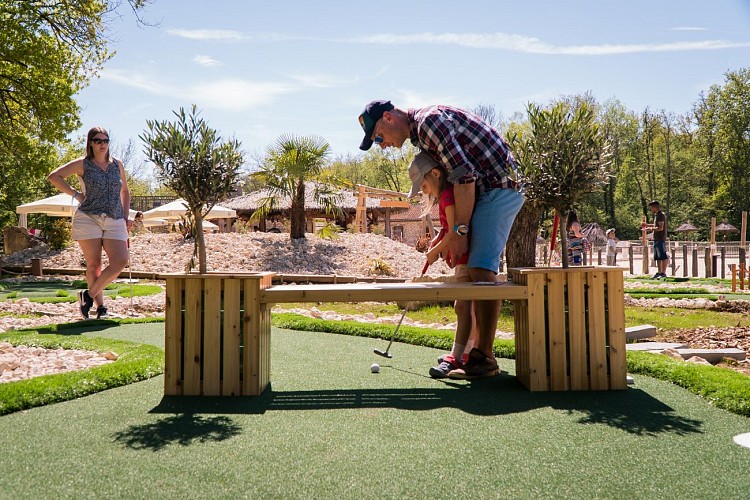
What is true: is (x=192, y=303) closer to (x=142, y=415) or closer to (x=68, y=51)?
(x=142, y=415)

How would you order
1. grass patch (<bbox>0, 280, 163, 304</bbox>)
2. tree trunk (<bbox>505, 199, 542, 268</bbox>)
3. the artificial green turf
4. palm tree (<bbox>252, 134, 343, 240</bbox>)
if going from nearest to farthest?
the artificial green turf → grass patch (<bbox>0, 280, 163, 304</bbox>) → tree trunk (<bbox>505, 199, 542, 268</bbox>) → palm tree (<bbox>252, 134, 343, 240</bbox>)

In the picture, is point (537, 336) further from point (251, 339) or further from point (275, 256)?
point (275, 256)

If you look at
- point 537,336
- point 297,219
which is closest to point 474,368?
point 537,336

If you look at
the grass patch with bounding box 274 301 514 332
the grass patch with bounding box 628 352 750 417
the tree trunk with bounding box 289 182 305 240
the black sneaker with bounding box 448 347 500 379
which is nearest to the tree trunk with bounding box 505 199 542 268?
the grass patch with bounding box 274 301 514 332

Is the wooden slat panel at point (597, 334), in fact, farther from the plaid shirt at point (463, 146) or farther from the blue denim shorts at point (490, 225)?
the plaid shirt at point (463, 146)

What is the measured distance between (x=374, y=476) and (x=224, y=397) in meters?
1.53

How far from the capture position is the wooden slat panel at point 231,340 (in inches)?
134

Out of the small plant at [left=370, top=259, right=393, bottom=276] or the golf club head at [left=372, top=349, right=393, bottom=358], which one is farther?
the small plant at [left=370, top=259, right=393, bottom=276]

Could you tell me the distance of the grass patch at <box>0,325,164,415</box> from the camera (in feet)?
10.5

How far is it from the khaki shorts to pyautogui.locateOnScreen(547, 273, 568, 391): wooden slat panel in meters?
4.36

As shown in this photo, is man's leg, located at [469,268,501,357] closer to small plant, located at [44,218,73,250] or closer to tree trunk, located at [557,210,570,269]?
tree trunk, located at [557,210,570,269]

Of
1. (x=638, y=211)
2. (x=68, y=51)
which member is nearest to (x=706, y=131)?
(x=638, y=211)

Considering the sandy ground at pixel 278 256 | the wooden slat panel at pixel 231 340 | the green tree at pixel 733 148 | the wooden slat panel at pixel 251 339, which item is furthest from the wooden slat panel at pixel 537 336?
the green tree at pixel 733 148

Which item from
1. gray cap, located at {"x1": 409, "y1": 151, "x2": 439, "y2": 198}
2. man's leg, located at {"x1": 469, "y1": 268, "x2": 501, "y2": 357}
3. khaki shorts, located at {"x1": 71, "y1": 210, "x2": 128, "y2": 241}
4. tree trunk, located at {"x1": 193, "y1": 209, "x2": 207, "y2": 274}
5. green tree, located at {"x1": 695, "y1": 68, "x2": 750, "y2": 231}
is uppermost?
green tree, located at {"x1": 695, "y1": 68, "x2": 750, "y2": 231}
